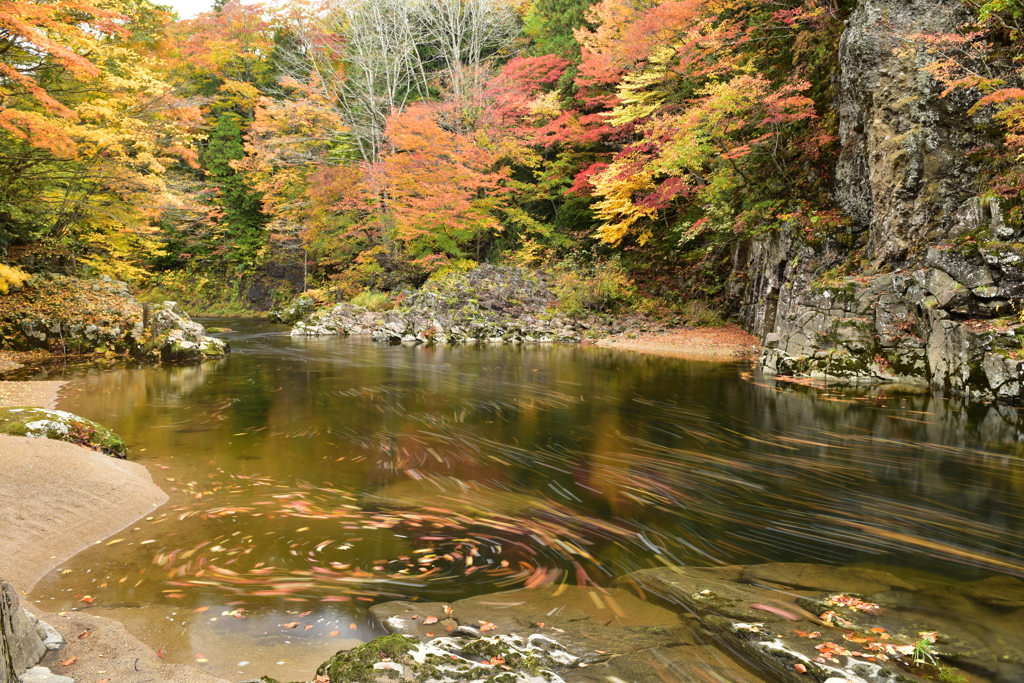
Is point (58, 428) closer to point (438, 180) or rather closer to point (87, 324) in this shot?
point (87, 324)

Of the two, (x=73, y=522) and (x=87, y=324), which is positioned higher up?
(x=87, y=324)

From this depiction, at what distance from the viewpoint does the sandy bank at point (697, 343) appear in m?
13.6

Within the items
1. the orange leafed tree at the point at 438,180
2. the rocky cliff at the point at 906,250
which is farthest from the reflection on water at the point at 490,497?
the orange leafed tree at the point at 438,180

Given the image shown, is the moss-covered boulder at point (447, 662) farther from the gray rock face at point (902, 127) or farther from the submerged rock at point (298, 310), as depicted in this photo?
the submerged rock at point (298, 310)

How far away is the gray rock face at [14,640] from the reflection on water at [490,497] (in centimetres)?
48

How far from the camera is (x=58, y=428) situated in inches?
192

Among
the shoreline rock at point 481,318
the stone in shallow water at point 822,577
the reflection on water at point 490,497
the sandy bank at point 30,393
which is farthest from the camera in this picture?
the shoreline rock at point 481,318

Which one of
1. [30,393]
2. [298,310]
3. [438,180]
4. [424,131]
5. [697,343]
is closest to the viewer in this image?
[30,393]

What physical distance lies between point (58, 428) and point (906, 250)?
39.3ft

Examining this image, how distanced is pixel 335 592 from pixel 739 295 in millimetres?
15094

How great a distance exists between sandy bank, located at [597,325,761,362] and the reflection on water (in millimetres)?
4453

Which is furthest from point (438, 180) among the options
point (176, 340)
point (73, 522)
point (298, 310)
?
point (73, 522)

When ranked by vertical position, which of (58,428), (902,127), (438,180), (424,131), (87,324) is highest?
(424,131)

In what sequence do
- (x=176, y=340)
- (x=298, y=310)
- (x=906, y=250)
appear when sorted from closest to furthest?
1. (x=906, y=250)
2. (x=176, y=340)
3. (x=298, y=310)
